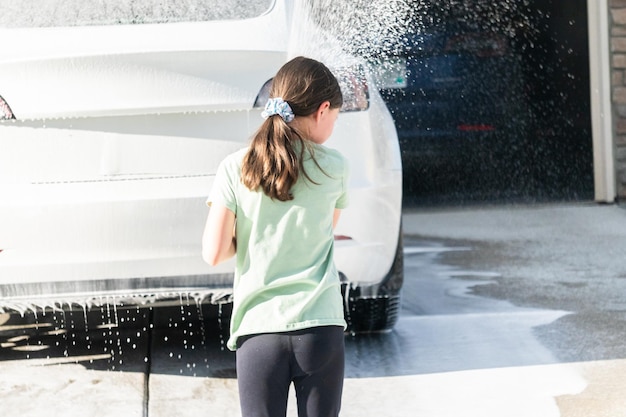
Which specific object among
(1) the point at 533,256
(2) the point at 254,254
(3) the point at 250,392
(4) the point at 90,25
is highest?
(4) the point at 90,25

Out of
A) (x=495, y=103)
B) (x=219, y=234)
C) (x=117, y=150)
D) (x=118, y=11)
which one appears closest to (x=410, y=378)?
(x=117, y=150)

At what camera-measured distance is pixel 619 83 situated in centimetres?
856

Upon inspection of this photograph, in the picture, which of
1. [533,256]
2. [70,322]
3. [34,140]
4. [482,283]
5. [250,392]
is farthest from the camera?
[533,256]

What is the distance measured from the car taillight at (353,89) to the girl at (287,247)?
5.01ft

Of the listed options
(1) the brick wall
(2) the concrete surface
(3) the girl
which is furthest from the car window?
(1) the brick wall

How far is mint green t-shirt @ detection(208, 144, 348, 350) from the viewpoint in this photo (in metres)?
2.77

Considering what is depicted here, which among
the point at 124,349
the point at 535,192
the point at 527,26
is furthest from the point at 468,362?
the point at 527,26

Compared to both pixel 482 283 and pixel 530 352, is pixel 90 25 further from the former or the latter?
pixel 482 283

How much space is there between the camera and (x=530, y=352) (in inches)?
186

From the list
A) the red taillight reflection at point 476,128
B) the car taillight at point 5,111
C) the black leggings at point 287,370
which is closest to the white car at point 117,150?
the car taillight at point 5,111

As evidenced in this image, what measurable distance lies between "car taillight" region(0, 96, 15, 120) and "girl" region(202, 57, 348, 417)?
1.54 metres

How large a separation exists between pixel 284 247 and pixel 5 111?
1.69m

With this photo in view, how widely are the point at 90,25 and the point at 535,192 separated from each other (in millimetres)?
5502

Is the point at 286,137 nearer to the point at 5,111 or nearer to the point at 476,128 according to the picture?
the point at 5,111
